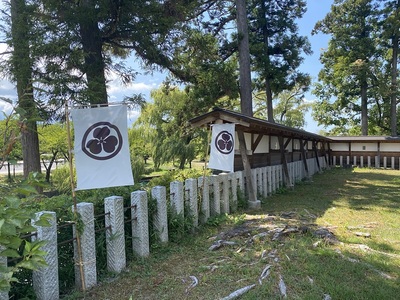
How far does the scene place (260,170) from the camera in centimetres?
755

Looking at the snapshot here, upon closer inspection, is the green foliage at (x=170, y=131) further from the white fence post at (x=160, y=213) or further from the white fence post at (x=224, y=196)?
the white fence post at (x=160, y=213)

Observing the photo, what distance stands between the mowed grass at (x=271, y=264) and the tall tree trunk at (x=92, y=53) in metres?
4.31

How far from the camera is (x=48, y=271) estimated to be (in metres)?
2.52

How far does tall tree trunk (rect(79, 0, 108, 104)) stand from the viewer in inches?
266

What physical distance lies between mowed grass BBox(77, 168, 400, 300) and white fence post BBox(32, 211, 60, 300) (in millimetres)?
313

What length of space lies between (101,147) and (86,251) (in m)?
1.07

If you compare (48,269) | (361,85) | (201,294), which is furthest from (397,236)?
(361,85)

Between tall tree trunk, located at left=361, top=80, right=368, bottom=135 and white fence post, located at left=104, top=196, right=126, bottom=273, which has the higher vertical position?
tall tree trunk, located at left=361, top=80, right=368, bottom=135

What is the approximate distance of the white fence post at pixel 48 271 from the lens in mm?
2477

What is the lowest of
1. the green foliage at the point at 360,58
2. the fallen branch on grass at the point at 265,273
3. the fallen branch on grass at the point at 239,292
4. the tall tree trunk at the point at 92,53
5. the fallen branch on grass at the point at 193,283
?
the fallen branch on grass at the point at 193,283

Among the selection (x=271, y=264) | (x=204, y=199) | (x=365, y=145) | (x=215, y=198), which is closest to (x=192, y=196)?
(x=204, y=199)

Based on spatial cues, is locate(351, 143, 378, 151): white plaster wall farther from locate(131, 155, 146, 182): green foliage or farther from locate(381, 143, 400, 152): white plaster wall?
locate(131, 155, 146, 182): green foliage

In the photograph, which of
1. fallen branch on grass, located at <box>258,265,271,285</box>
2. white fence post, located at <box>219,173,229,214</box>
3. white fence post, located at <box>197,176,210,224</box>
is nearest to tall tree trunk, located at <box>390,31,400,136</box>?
white fence post, located at <box>219,173,229,214</box>

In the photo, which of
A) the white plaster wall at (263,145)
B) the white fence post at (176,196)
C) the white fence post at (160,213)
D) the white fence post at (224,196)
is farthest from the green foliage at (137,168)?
the white fence post at (160,213)
